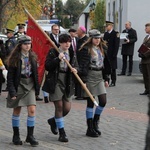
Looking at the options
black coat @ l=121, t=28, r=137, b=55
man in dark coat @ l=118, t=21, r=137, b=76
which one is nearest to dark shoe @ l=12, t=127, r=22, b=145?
man in dark coat @ l=118, t=21, r=137, b=76

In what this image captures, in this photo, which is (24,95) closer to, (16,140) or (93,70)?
(16,140)

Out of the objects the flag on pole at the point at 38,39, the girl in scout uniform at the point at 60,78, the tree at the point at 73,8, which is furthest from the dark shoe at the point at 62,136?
the tree at the point at 73,8

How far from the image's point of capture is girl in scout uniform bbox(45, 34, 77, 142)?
7.66 m

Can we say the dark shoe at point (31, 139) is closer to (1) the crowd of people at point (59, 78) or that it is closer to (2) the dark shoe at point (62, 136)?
(1) the crowd of people at point (59, 78)

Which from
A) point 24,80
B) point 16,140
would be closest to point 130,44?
point 24,80

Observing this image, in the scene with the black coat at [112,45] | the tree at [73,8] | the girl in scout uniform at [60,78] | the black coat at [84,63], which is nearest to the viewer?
the girl in scout uniform at [60,78]

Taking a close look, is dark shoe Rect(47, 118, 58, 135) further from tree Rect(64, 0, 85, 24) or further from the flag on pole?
tree Rect(64, 0, 85, 24)

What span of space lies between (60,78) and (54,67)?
9.4 inches

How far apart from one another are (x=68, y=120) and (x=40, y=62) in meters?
1.40

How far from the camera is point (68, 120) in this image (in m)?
9.80

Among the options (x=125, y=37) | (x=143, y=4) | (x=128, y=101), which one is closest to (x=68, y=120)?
(x=128, y=101)

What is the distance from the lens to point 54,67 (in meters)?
7.64

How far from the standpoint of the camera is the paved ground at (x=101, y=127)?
768 centimetres

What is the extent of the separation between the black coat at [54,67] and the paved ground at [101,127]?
899 millimetres
